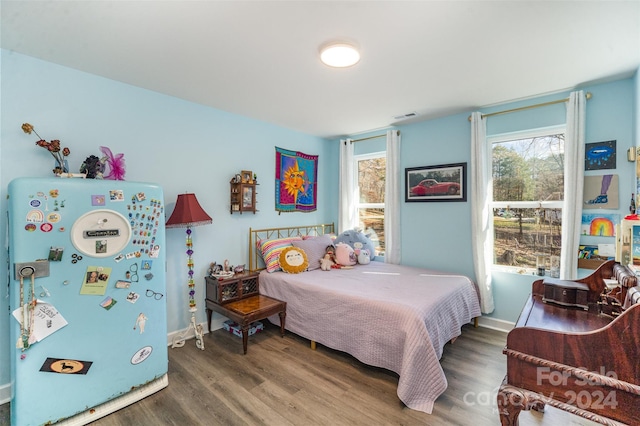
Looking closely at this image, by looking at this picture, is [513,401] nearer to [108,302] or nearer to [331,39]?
[331,39]

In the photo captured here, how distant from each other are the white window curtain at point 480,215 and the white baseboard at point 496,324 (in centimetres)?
14

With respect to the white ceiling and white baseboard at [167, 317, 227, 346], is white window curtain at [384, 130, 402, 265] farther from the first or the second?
white baseboard at [167, 317, 227, 346]

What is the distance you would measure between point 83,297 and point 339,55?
236 cm

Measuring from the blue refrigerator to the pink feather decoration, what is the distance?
46 cm

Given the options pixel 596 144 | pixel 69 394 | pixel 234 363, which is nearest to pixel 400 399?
pixel 234 363

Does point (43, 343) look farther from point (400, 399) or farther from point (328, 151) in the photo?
point (328, 151)

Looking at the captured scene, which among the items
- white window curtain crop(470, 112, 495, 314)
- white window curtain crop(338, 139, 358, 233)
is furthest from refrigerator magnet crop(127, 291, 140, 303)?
white window curtain crop(470, 112, 495, 314)

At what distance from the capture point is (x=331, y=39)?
1800mm

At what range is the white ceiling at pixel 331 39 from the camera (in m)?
1.54

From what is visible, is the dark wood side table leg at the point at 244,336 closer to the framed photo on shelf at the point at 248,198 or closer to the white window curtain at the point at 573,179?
the framed photo on shelf at the point at 248,198

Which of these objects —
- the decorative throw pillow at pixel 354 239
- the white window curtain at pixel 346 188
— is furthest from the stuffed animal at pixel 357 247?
the white window curtain at pixel 346 188

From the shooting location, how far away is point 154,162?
263cm

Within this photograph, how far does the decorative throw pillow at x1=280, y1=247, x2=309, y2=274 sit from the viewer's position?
3189mm

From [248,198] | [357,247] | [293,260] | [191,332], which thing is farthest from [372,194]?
[191,332]
